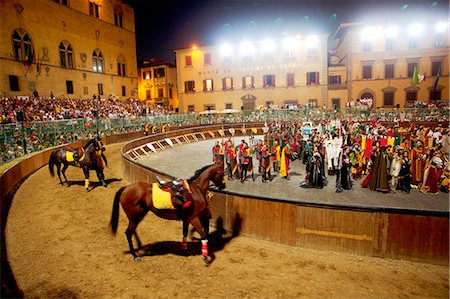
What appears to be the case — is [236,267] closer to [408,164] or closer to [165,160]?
[408,164]

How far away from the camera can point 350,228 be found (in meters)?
7.16

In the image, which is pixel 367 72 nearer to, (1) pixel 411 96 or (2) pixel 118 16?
(1) pixel 411 96

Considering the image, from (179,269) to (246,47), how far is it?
4518cm

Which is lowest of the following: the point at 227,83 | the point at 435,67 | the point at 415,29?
the point at 227,83

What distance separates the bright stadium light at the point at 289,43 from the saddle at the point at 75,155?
40.8 m

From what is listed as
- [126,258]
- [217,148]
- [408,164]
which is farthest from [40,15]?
[408,164]

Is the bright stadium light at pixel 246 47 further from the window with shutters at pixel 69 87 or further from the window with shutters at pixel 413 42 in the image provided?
the window with shutters at pixel 69 87

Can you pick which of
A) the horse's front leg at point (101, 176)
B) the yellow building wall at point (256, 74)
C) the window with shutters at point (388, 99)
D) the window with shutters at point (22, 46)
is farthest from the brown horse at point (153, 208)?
the window with shutters at point (388, 99)

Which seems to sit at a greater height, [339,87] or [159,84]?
[159,84]

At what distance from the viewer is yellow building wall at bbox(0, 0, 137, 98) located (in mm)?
29281

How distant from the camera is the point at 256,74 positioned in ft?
153

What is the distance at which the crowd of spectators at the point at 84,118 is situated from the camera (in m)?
15.6

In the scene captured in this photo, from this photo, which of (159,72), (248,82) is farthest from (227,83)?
(159,72)

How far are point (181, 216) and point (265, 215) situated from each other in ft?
8.25
